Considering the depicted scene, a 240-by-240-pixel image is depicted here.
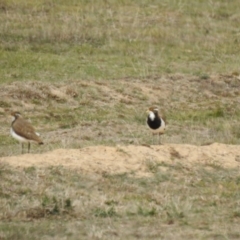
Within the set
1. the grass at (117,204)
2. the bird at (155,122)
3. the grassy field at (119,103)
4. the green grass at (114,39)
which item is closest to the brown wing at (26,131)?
the grassy field at (119,103)

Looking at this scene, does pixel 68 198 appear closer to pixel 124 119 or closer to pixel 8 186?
pixel 8 186

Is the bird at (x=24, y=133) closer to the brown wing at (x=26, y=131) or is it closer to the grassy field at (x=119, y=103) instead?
the brown wing at (x=26, y=131)

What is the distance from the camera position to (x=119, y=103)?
20.1m

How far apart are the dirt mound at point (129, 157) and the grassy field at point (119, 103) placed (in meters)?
0.24

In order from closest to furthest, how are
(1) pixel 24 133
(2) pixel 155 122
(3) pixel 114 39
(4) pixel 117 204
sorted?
(4) pixel 117 204 < (1) pixel 24 133 < (2) pixel 155 122 < (3) pixel 114 39

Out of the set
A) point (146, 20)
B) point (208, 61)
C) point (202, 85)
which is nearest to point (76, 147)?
point (202, 85)

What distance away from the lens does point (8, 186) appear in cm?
1125

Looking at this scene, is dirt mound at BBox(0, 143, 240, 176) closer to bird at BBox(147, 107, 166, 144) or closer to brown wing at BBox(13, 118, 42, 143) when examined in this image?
brown wing at BBox(13, 118, 42, 143)

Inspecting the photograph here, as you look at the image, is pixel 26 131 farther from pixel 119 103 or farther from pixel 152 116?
pixel 119 103

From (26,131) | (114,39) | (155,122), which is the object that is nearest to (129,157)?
(26,131)

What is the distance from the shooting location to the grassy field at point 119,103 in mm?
10102

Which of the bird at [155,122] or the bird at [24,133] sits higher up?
the bird at [24,133]

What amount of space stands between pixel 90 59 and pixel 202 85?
10.8 feet

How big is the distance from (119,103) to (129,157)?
7111 mm
